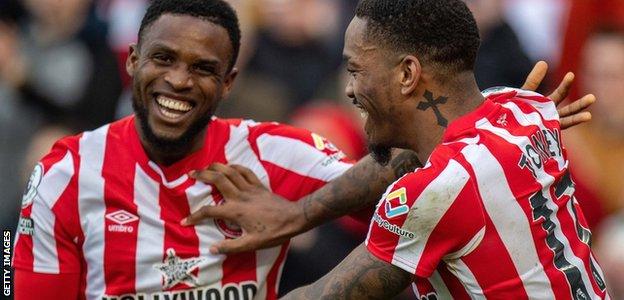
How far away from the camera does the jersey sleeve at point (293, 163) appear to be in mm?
5090

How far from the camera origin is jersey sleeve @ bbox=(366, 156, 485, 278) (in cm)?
409

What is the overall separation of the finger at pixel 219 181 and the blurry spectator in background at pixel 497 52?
10.4ft

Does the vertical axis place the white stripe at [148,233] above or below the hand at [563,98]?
below

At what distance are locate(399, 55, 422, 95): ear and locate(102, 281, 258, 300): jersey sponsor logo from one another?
3.62ft

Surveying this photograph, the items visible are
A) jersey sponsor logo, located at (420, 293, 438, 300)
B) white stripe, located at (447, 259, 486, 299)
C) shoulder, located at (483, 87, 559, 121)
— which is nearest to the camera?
white stripe, located at (447, 259, 486, 299)

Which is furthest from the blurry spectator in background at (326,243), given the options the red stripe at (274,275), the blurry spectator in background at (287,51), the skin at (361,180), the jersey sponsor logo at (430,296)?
the jersey sponsor logo at (430,296)

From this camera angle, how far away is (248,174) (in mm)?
5020

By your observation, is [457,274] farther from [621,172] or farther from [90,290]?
[621,172]

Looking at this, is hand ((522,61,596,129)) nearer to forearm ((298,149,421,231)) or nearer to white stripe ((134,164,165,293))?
forearm ((298,149,421,231))

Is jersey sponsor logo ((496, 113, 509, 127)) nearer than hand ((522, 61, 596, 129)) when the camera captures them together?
Yes

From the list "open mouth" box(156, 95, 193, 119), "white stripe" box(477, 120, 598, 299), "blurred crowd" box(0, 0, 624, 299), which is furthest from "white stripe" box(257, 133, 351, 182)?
"blurred crowd" box(0, 0, 624, 299)

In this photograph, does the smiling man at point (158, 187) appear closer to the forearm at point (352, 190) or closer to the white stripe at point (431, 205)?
the forearm at point (352, 190)

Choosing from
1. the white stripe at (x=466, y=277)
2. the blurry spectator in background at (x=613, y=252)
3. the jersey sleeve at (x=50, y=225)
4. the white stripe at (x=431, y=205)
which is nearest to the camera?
the white stripe at (x=431, y=205)

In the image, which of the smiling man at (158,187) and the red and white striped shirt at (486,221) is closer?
the red and white striped shirt at (486,221)
